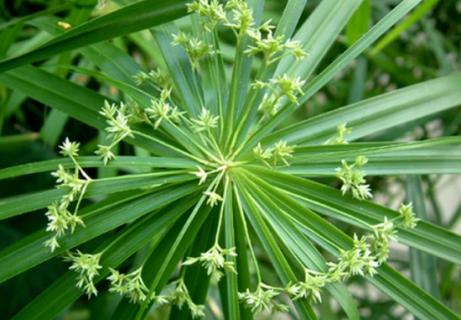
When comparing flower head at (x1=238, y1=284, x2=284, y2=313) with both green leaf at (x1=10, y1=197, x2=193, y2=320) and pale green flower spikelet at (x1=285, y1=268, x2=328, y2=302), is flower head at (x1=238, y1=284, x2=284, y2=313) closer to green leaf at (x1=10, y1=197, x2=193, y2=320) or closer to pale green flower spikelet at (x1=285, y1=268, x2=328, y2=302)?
pale green flower spikelet at (x1=285, y1=268, x2=328, y2=302)

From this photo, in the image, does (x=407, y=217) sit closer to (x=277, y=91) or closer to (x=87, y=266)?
(x=277, y=91)

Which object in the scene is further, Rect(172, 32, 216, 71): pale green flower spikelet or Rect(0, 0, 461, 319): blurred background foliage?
Rect(0, 0, 461, 319): blurred background foliage

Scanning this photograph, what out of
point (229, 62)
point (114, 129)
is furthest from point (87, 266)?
point (229, 62)

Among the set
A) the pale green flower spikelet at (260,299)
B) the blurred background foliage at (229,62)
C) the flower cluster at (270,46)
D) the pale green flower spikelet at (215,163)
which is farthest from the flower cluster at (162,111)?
the blurred background foliage at (229,62)

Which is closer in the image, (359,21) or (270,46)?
(270,46)

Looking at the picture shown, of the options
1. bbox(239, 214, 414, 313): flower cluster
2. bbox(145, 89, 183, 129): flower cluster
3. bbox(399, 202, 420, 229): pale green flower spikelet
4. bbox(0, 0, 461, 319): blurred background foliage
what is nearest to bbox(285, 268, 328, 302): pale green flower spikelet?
bbox(239, 214, 414, 313): flower cluster

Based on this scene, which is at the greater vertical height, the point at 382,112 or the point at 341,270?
the point at 382,112
